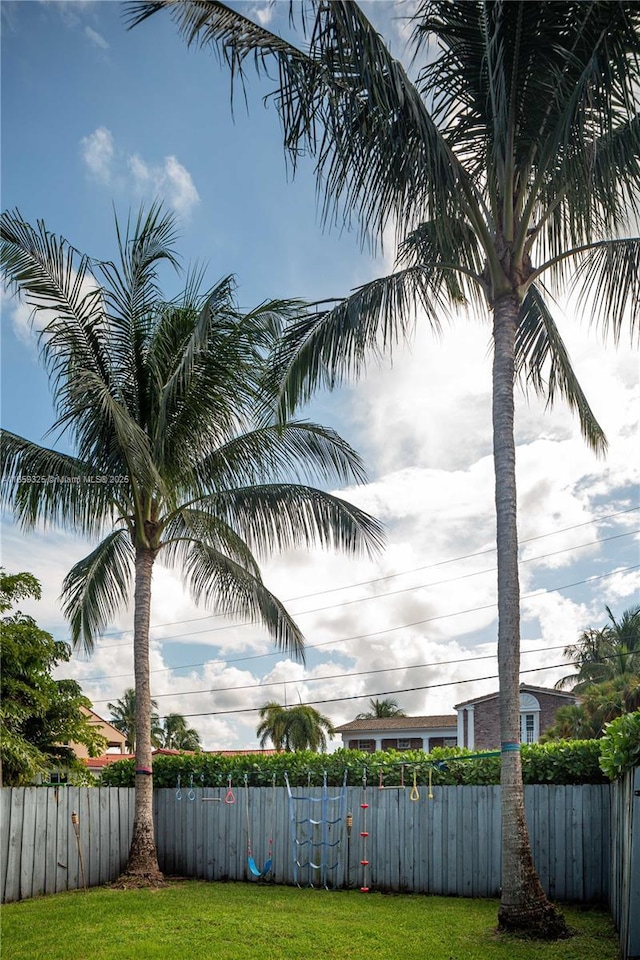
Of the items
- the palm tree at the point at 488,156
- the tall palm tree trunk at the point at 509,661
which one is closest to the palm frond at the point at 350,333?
the palm tree at the point at 488,156

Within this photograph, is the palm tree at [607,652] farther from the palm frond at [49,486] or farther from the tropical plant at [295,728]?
the palm frond at [49,486]

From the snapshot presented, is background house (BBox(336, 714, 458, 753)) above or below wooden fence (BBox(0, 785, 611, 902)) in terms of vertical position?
below

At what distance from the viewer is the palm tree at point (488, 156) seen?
6980 millimetres

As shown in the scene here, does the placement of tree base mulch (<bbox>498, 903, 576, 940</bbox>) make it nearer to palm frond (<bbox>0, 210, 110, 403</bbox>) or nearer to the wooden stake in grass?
the wooden stake in grass

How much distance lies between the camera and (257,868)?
11484 millimetres

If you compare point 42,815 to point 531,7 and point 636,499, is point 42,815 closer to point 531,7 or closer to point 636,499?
point 531,7

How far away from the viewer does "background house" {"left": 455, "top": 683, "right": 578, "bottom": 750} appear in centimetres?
3170

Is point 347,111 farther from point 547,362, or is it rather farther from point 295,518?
point 295,518

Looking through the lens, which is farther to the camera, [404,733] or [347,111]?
[404,733]

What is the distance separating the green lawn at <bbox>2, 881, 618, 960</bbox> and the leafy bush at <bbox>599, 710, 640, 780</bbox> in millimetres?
1379

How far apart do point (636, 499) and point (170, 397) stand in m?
16.0

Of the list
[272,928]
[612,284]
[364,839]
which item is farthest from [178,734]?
[612,284]

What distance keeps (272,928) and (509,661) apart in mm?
3331

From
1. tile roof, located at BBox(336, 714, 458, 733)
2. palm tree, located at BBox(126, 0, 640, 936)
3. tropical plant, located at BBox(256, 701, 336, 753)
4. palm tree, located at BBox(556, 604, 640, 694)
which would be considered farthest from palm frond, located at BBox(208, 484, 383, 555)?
tile roof, located at BBox(336, 714, 458, 733)
